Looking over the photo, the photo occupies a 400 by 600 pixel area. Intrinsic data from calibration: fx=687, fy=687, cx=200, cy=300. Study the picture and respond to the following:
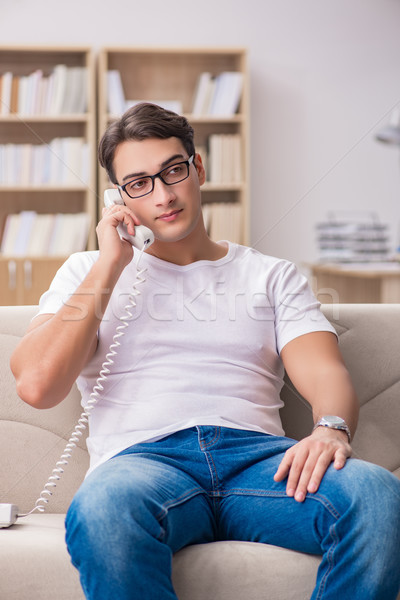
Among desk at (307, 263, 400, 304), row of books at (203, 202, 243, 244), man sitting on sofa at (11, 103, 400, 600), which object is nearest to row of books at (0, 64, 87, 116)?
row of books at (203, 202, 243, 244)

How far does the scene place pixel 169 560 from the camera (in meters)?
1.04

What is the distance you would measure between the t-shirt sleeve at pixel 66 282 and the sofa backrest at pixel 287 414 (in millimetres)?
192

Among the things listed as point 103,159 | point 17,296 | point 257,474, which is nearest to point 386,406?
point 257,474

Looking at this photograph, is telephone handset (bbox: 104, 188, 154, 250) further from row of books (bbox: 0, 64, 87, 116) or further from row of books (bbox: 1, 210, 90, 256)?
row of books (bbox: 0, 64, 87, 116)

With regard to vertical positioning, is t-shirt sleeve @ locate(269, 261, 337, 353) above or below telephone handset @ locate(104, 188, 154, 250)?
below

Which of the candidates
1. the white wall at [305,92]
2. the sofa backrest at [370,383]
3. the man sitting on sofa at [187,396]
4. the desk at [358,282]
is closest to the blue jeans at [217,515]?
the man sitting on sofa at [187,396]

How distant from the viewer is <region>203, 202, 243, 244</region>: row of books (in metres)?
4.39

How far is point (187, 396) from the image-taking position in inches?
52.6

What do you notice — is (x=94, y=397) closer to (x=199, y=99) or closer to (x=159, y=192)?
(x=159, y=192)

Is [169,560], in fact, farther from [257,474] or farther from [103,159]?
[103,159]

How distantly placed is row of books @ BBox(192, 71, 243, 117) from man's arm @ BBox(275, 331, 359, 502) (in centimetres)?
319

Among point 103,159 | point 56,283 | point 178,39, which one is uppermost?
point 178,39

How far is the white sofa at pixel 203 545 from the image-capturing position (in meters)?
1.12

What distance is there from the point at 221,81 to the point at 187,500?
143 inches
